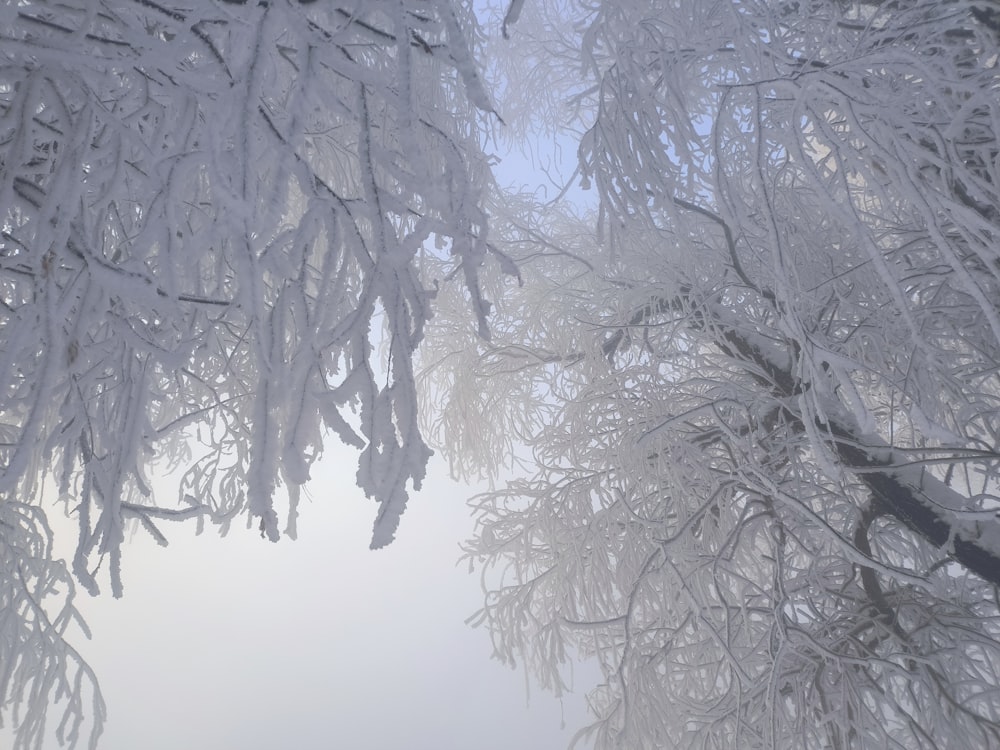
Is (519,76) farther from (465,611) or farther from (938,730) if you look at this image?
(465,611)

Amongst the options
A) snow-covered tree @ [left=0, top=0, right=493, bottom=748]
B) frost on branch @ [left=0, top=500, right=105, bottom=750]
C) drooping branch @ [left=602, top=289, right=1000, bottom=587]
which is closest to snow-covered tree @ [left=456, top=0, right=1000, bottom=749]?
drooping branch @ [left=602, top=289, right=1000, bottom=587]

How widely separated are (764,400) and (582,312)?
3.46 ft

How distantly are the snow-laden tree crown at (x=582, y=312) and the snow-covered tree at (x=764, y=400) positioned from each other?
3 centimetres

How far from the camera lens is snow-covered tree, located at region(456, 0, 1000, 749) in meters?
1.76

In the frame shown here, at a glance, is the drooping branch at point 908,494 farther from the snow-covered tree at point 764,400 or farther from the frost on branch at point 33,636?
the frost on branch at point 33,636

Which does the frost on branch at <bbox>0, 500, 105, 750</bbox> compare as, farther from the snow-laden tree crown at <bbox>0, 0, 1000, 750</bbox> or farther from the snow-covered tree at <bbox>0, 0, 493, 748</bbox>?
the snow-covered tree at <bbox>0, 0, 493, 748</bbox>

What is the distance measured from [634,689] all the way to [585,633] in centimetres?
83

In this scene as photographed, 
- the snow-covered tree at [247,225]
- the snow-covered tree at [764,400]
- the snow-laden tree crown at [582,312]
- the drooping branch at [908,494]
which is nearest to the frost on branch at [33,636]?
the snow-laden tree crown at [582,312]

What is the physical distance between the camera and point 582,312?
10.5 feet

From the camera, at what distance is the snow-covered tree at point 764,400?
1764mm

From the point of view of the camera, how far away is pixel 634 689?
284 centimetres

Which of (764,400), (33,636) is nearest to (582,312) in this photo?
(764,400)

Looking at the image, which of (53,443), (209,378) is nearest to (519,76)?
(209,378)

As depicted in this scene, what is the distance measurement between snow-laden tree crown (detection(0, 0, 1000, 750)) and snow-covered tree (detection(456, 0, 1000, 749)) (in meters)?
0.03
